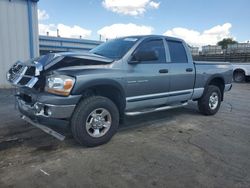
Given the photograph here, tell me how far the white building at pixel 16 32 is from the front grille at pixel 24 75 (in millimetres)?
7215

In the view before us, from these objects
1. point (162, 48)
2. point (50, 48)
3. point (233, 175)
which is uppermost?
point (50, 48)

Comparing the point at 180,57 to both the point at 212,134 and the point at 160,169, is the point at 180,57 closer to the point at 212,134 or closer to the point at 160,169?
the point at 212,134

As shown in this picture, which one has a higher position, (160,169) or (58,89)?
(58,89)

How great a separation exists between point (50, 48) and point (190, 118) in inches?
487

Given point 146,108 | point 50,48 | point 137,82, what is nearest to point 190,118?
point 146,108

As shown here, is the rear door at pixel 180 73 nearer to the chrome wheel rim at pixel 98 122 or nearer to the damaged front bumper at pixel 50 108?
the chrome wheel rim at pixel 98 122

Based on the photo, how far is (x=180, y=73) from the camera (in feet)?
18.3

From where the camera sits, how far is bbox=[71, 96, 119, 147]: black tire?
387cm

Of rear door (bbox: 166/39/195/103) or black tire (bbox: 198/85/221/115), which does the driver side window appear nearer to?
rear door (bbox: 166/39/195/103)

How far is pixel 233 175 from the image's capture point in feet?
10.8

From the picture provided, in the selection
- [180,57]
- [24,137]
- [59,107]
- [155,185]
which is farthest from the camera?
[180,57]

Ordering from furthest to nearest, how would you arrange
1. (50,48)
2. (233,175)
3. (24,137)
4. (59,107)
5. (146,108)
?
(50,48), (146,108), (24,137), (59,107), (233,175)

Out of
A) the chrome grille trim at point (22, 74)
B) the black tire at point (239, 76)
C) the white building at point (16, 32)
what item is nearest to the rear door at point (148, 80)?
the chrome grille trim at point (22, 74)

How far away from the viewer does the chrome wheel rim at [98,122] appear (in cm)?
408
